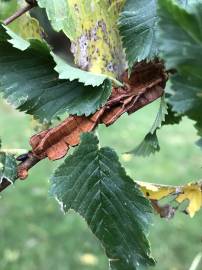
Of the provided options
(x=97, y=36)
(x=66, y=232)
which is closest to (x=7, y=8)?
(x=97, y=36)

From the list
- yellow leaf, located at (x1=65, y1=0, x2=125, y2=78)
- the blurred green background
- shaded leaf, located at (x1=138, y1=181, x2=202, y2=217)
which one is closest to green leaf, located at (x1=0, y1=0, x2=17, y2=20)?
yellow leaf, located at (x1=65, y1=0, x2=125, y2=78)

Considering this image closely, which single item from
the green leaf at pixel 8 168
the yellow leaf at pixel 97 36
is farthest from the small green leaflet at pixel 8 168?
the yellow leaf at pixel 97 36

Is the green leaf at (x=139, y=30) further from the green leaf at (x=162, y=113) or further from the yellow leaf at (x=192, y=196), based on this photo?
the yellow leaf at (x=192, y=196)

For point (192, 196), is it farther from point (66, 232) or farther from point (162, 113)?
point (66, 232)

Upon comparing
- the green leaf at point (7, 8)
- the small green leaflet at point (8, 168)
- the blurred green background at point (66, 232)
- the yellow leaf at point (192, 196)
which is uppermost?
the green leaf at point (7, 8)

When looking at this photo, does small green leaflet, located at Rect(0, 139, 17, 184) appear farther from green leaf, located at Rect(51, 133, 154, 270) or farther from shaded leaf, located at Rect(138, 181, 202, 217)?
shaded leaf, located at Rect(138, 181, 202, 217)

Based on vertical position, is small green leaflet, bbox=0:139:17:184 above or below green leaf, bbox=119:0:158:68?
below
